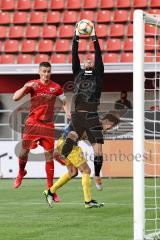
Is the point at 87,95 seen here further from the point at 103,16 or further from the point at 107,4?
the point at 107,4

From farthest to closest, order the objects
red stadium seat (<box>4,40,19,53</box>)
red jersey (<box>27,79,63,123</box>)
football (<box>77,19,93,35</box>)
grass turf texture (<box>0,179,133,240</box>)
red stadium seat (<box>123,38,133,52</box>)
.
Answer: red stadium seat (<box>4,40,19,53</box>) < red stadium seat (<box>123,38,133,52</box>) < red jersey (<box>27,79,63,123</box>) < football (<box>77,19,93,35</box>) < grass turf texture (<box>0,179,133,240</box>)

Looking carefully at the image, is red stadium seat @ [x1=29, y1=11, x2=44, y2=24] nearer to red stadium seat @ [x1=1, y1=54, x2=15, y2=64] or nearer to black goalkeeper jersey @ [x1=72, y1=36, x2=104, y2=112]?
red stadium seat @ [x1=1, y1=54, x2=15, y2=64]

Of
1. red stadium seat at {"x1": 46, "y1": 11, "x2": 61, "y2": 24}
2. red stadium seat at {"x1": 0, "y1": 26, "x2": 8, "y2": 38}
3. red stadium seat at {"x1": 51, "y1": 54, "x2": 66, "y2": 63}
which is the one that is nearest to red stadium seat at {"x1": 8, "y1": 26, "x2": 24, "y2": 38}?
red stadium seat at {"x1": 0, "y1": 26, "x2": 8, "y2": 38}

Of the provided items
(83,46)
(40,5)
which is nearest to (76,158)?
(83,46)

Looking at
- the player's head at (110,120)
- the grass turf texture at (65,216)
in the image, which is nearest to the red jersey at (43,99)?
the grass turf texture at (65,216)

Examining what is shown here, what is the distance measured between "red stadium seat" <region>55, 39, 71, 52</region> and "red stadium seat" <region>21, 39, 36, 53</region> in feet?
2.15

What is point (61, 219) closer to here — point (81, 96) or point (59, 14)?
point (81, 96)

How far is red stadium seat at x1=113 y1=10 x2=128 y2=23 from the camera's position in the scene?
2123cm

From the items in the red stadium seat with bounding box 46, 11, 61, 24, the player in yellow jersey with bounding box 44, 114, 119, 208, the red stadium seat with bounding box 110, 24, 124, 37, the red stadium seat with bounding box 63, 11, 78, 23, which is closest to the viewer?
the player in yellow jersey with bounding box 44, 114, 119, 208

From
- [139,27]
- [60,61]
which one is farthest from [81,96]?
[60,61]

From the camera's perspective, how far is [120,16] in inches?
840

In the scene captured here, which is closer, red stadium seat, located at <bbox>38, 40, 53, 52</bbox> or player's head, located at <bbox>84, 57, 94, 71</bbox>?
player's head, located at <bbox>84, 57, 94, 71</bbox>

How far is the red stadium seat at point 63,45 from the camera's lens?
2086 cm

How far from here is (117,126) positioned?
17.7m
